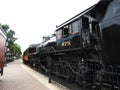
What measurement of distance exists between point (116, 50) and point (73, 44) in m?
3.55

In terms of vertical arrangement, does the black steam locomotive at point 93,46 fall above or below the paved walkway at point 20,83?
above

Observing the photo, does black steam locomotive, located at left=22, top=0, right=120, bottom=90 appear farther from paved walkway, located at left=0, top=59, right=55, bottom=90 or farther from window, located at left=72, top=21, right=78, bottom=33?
paved walkway, located at left=0, top=59, right=55, bottom=90

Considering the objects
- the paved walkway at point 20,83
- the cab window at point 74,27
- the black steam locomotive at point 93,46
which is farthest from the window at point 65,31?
the paved walkway at point 20,83

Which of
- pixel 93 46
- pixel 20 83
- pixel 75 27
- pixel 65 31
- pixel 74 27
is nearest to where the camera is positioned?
pixel 93 46

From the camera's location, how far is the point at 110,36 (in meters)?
5.66

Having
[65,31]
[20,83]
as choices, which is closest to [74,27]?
[65,31]

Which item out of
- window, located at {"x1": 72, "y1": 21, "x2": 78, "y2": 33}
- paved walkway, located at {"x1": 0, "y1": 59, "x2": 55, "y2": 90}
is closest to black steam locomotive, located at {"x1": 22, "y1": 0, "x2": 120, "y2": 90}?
window, located at {"x1": 72, "y1": 21, "x2": 78, "y2": 33}

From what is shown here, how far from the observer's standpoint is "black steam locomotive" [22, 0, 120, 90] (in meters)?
5.61

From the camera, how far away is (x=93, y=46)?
7602 millimetres

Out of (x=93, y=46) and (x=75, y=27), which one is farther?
(x=75, y=27)

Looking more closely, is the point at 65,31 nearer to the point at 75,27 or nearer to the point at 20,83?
the point at 75,27

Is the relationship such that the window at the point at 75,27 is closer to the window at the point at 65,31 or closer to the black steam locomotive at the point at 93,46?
the black steam locomotive at the point at 93,46

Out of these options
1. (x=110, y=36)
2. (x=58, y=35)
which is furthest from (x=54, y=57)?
(x=110, y=36)

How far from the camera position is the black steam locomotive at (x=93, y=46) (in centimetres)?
561
